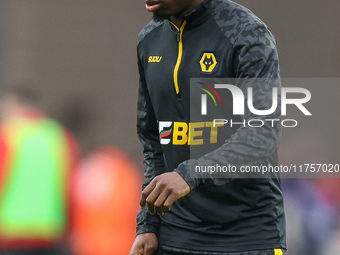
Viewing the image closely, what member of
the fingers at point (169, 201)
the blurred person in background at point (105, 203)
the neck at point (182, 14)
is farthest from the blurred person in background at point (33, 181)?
the fingers at point (169, 201)

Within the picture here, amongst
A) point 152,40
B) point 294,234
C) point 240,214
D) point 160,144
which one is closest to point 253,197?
point 240,214

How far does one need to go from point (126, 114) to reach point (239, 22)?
3.40m

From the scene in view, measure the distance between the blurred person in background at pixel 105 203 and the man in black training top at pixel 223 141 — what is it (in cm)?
279

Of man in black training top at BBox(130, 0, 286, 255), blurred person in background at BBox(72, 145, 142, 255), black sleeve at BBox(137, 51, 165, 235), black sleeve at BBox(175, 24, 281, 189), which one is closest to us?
black sleeve at BBox(175, 24, 281, 189)

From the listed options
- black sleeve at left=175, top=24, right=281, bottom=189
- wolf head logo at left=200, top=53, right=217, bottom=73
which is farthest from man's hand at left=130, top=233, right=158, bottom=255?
wolf head logo at left=200, top=53, right=217, bottom=73

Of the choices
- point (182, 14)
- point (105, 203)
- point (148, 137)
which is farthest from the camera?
point (105, 203)

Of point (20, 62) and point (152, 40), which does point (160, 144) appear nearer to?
point (152, 40)

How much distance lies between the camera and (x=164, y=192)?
1.53 metres

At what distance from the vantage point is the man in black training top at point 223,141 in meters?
1.83

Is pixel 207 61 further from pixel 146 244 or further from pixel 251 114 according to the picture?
pixel 146 244

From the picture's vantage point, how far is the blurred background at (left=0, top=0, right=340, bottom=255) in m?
5.05

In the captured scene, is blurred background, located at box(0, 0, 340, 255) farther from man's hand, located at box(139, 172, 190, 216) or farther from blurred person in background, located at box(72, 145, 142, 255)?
man's hand, located at box(139, 172, 190, 216)

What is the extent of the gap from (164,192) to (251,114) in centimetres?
45

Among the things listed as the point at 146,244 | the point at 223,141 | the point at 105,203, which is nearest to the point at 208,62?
the point at 223,141
